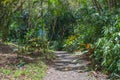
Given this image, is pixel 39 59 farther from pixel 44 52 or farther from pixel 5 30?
pixel 5 30

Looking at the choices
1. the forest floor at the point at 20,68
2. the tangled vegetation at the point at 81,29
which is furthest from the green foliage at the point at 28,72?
the tangled vegetation at the point at 81,29

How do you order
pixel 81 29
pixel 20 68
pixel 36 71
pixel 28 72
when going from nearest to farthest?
pixel 28 72, pixel 36 71, pixel 20 68, pixel 81 29

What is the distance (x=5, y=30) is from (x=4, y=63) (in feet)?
23.7

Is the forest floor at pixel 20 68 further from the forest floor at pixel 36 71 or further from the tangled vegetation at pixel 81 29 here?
the tangled vegetation at pixel 81 29

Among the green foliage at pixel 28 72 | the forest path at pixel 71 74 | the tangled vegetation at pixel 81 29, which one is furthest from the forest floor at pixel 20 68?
the tangled vegetation at pixel 81 29

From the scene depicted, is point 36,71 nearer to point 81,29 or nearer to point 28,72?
point 28,72

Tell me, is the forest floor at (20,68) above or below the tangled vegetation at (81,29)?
below

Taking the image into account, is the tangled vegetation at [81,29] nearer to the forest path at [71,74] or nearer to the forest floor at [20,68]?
the forest path at [71,74]

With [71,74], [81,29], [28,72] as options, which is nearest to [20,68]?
[28,72]

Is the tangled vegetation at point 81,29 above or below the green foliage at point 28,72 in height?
above

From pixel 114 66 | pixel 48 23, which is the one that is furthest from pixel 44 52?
pixel 48 23

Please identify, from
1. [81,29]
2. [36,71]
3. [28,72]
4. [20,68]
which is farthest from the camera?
[81,29]

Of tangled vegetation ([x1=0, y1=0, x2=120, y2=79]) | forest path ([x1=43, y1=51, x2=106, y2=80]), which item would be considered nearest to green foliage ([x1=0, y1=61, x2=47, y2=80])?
forest path ([x1=43, y1=51, x2=106, y2=80])

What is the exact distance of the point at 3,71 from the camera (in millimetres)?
10453
